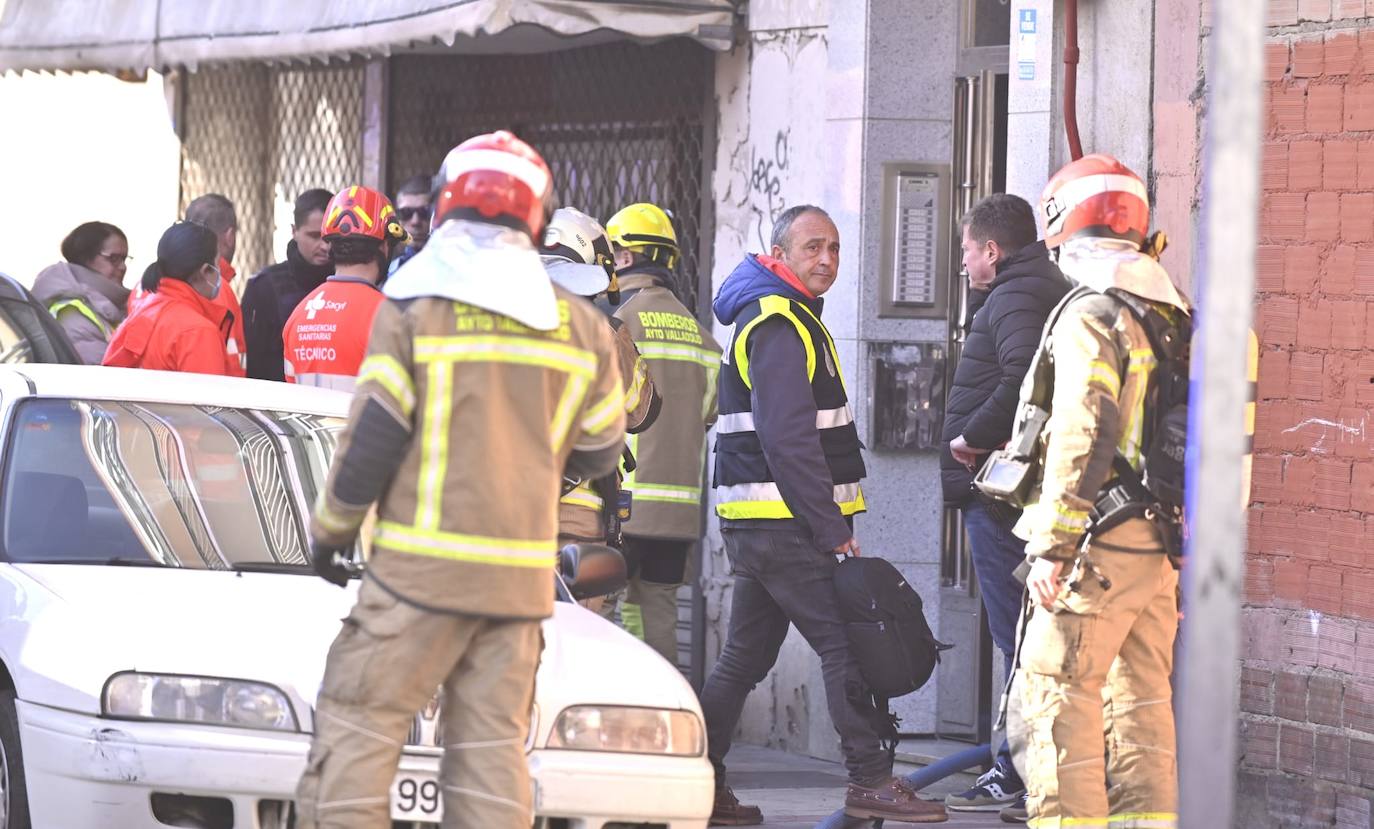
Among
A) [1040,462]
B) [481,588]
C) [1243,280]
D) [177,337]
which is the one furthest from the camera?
[177,337]

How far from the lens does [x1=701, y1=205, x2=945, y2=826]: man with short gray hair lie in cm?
689

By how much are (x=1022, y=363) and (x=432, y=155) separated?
5705mm

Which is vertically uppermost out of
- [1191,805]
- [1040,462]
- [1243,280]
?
[1243,280]

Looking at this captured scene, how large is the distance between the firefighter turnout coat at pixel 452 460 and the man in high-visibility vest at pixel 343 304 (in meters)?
3.09

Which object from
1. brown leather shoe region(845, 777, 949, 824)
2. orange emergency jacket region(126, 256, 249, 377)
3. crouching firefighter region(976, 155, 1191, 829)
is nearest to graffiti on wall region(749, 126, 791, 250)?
orange emergency jacket region(126, 256, 249, 377)

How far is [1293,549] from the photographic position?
7301 mm

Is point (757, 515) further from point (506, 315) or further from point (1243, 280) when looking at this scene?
point (1243, 280)

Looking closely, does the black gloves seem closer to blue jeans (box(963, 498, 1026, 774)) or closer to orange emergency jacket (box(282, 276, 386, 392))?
orange emergency jacket (box(282, 276, 386, 392))

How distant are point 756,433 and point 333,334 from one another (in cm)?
163

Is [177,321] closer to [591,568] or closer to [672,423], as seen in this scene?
[672,423]

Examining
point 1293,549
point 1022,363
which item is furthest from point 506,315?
point 1293,549

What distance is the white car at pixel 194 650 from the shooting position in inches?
198

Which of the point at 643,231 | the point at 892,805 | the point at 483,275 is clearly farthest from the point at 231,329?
the point at 483,275

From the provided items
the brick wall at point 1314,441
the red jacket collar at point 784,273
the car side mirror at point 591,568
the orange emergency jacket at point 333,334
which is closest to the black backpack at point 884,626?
the red jacket collar at point 784,273
